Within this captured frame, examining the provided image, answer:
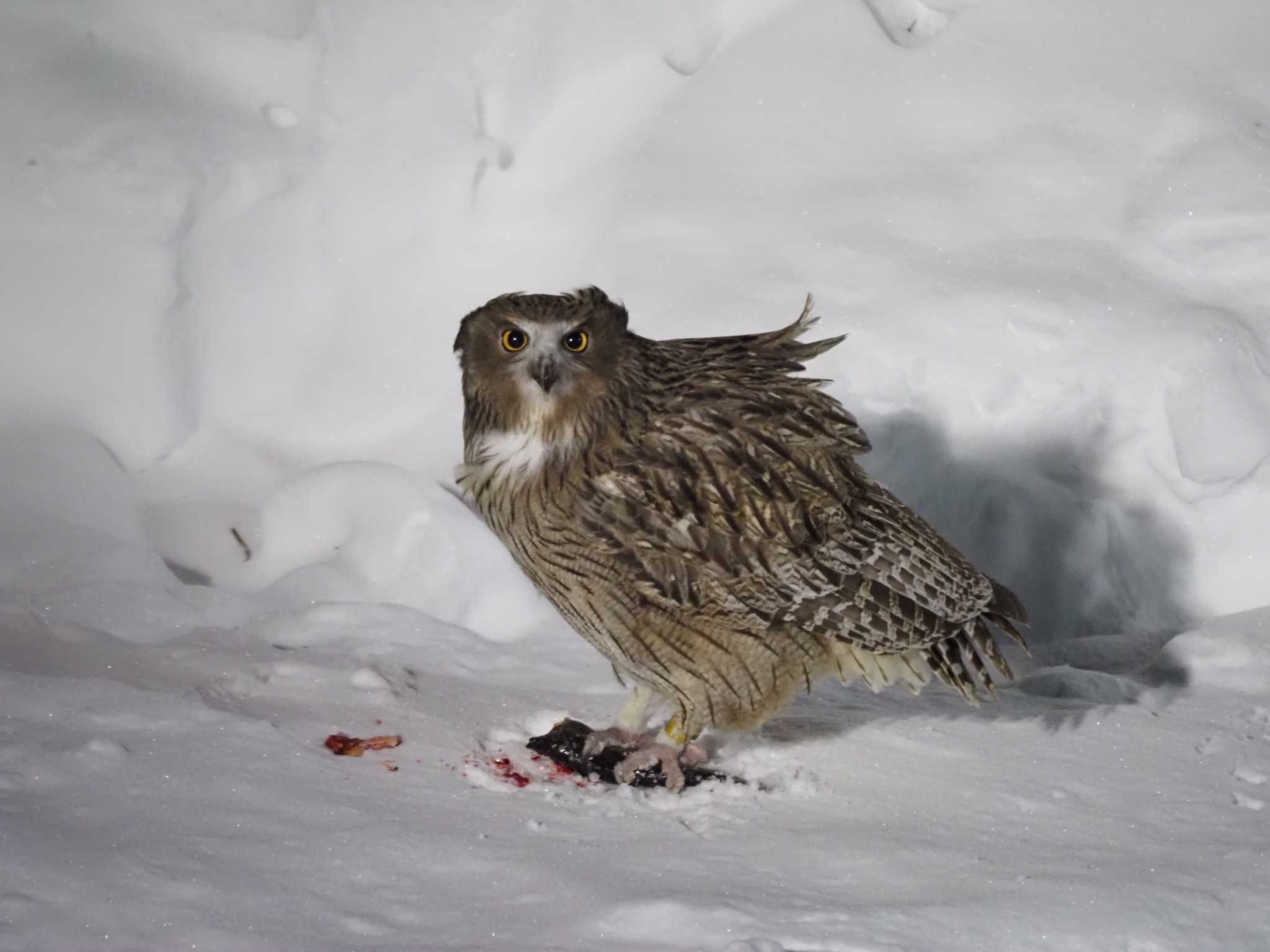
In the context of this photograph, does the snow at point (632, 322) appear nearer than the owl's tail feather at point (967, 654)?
No

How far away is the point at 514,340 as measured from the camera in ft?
9.53

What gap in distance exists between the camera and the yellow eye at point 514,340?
290 centimetres

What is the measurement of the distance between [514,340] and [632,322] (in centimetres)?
161

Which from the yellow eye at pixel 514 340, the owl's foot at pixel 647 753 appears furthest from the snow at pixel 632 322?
the yellow eye at pixel 514 340

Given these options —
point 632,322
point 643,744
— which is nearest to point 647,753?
point 643,744

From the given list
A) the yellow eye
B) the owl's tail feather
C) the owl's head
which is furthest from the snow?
the yellow eye

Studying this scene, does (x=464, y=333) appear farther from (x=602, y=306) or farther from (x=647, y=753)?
(x=647, y=753)

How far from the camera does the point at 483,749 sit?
3262mm

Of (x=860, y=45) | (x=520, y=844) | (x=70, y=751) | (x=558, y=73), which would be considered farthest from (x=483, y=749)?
(x=860, y=45)

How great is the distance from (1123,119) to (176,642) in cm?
321

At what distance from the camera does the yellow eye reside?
2898mm

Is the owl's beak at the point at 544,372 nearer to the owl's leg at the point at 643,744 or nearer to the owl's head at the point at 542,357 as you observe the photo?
the owl's head at the point at 542,357

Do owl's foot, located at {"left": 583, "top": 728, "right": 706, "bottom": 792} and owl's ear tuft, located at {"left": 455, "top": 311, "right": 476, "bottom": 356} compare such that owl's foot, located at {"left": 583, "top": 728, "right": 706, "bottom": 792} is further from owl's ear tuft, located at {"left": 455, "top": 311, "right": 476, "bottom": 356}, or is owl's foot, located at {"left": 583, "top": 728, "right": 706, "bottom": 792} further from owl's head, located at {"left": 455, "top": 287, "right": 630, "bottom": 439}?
owl's ear tuft, located at {"left": 455, "top": 311, "right": 476, "bottom": 356}

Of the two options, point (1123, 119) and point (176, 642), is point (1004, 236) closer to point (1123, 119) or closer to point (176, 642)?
point (1123, 119)
